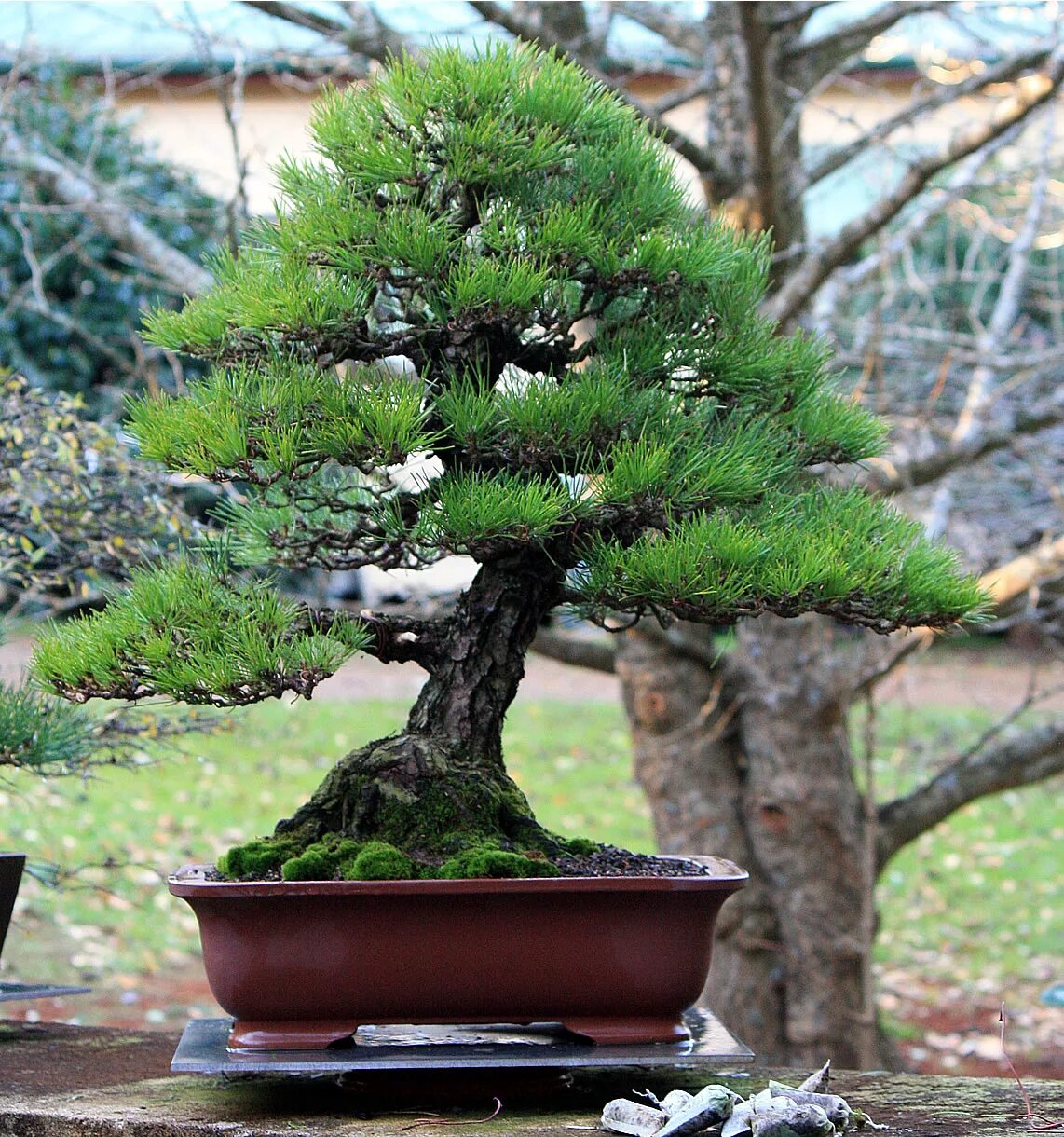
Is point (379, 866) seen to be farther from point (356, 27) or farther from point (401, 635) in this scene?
point (356, 27)

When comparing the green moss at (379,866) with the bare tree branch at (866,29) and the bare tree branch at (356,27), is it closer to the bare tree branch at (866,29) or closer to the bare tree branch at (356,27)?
the bare tree branch at (356,27)

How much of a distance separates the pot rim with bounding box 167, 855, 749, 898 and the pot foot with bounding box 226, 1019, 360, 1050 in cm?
15

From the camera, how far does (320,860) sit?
1.37 meters

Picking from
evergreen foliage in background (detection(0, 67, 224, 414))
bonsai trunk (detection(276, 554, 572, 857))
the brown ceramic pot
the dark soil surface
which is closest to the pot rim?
the brown ceramic pot

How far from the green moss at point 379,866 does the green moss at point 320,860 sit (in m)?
0.01

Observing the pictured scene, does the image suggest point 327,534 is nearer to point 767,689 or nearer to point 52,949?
point 767,689

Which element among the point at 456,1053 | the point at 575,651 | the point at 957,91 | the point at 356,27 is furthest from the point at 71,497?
the point at 957,91

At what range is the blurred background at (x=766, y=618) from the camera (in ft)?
7.96

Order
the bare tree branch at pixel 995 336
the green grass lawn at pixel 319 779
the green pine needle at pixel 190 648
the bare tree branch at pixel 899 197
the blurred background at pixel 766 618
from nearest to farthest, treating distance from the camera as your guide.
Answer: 1. the green pine needle at pixel 190 648
2. the blurred background at pixel 766 618
3. the bare tree branch at pixel 899 197
4. the bare tree branch at pixel 995 336
5. the green grass lawn at pixel 319 779

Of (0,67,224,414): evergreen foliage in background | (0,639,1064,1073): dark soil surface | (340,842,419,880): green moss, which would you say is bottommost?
(0,639,1064,1073): dark soil surface

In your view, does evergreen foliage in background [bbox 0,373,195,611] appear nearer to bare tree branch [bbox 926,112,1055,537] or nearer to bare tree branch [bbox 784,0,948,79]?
bare tree branch [bbox 784,0,948,79]

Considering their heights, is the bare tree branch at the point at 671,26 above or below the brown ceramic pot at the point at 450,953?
above

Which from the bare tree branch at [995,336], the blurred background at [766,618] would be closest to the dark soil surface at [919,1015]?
the blurred background at [766,618]

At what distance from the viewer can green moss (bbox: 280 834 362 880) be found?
135 cm
